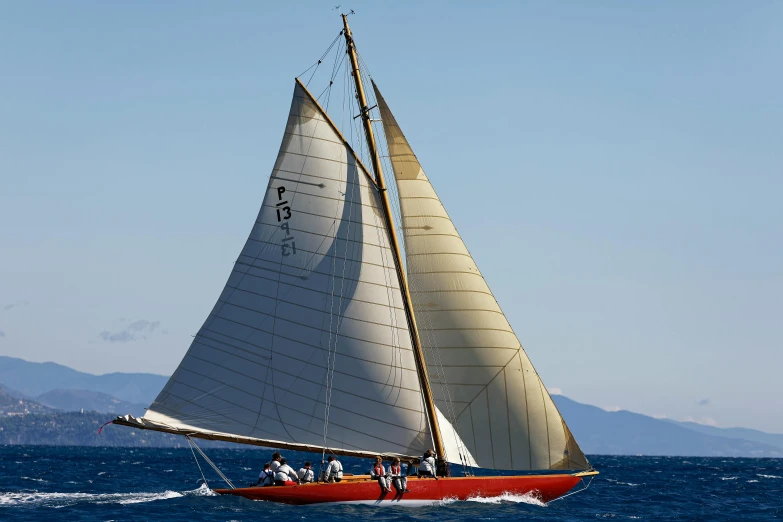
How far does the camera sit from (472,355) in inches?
1500

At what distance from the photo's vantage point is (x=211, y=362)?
3878cm

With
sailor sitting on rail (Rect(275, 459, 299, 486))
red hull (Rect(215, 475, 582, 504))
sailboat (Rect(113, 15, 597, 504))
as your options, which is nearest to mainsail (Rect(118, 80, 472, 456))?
sailboat (Rect(113, 15, 597, 504))

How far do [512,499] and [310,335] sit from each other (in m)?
9.85

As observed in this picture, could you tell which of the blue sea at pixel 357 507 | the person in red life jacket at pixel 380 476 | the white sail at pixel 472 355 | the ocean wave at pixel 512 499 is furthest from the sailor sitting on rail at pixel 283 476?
the ocean wave at pixel 512 499

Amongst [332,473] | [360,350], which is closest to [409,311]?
[360,350]

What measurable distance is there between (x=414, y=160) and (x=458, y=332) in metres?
6.72

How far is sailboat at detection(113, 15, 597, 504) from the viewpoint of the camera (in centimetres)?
3800

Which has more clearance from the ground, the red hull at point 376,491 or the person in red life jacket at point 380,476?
the person in red life jacket at point 380,476

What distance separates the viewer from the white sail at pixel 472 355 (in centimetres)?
3803

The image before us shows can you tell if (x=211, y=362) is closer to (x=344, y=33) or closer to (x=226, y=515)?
(x=226, y=515)

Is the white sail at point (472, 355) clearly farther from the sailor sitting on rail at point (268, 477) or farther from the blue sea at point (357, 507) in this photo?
the sailor sitting on rail at point (268, 477)

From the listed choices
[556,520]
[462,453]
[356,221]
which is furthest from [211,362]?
[556,520]

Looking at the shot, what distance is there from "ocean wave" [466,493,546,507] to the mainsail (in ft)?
9.79

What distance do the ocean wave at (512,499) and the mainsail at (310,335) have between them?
9.79ft
